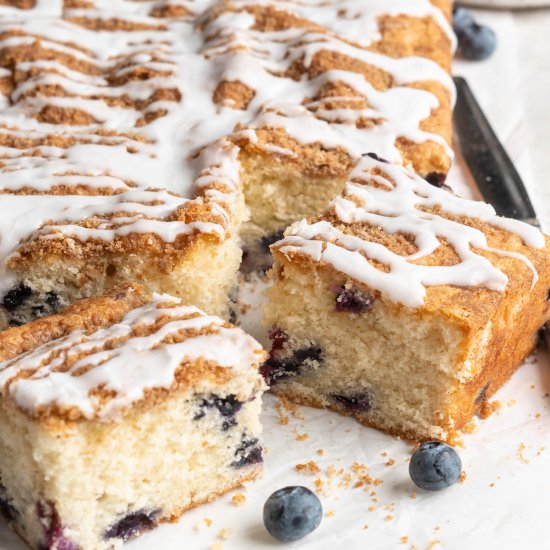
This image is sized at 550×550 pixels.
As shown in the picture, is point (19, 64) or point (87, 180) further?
point (19, 64)

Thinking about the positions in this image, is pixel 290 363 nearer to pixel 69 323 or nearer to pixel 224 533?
pixel 224 533

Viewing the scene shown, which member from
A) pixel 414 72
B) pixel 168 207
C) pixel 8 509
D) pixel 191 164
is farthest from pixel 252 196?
pixel 8 509

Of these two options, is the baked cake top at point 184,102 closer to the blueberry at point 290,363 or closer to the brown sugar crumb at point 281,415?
the blueberry at point 290,363

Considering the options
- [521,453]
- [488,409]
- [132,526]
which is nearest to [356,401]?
[488,409]

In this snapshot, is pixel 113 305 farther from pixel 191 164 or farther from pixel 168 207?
pixel 191 164

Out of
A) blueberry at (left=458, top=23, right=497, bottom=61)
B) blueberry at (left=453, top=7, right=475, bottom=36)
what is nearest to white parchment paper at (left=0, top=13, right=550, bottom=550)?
blueberry at (left=458, top=23, right=497, bottom=61)

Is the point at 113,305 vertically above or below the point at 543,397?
above

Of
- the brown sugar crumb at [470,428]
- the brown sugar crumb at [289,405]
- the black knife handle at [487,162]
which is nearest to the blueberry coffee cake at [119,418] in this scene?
the brown sugar crumb at [289,405]
